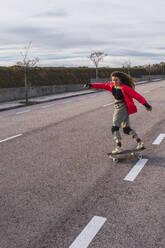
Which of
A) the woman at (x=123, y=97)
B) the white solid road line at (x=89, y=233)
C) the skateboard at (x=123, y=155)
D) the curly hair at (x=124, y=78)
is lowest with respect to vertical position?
the white solid road line at (x=89, y=233)

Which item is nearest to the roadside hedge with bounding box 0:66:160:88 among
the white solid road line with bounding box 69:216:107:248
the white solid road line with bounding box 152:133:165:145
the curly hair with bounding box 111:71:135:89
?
the white solid road line with bounding box 152:133:165:145

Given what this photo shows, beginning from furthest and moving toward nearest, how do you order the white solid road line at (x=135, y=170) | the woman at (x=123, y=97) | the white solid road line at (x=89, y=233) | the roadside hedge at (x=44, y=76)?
the roadside hedge at (x=44, y=76)
the woman at (x=123, y=97)
the white solid road line at (x=135, y=170)
the white solid road line at (x=89, y=233)

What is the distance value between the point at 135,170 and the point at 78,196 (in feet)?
4.79

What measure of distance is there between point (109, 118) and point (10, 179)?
21.9 ft

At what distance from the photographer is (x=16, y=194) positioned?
4.35 meters

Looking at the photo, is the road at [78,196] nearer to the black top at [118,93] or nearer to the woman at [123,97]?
the woman at [123,97]

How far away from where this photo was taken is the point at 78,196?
165 inches

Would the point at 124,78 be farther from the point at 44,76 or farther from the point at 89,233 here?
the point at 44,76

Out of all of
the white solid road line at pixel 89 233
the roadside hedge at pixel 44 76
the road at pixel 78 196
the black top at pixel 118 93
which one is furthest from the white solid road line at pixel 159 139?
the roadside hedge at pixel 44 76

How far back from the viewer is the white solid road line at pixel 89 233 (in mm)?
3031

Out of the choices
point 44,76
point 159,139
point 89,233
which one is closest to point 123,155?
point 159,139

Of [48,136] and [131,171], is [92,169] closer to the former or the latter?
[131,171]

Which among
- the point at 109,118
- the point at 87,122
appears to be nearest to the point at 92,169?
the point at 87,122

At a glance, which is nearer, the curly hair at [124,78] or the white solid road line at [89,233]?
the white solid road line at [89,233]
